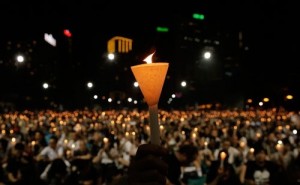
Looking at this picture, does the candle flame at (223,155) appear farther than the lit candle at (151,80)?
Yes

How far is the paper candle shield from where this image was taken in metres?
1.62

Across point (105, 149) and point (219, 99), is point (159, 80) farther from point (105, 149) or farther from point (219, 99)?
point (219, 99)

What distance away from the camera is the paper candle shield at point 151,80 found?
162 cm

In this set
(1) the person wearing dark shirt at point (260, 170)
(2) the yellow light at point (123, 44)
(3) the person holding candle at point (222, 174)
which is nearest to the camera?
(2) the yellow light at point (123, 44)

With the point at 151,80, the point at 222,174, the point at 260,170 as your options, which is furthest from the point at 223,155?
the point at 151,80

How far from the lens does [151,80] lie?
63.9 inches

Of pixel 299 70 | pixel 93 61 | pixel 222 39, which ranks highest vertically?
pixel 222 39

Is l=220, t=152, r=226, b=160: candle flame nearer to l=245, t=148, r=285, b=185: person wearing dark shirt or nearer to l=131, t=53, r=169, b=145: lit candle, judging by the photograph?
l=245, t=148, r=285, b=185: person wearing dark shirt

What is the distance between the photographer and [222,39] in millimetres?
120688

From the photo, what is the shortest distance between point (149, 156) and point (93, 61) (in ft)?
198

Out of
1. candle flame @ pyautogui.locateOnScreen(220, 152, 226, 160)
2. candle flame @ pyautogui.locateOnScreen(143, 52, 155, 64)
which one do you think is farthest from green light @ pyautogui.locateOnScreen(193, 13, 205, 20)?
candle flame @ pyautogui.locateOnScreen(143, 52, 155, 64)

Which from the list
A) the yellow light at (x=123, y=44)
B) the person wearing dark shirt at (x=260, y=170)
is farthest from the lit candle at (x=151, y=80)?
the person wearing dark shirt at (x=260, y=170)

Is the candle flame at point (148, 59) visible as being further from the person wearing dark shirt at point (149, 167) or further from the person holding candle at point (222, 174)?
the person holding candle at point (222, 174)

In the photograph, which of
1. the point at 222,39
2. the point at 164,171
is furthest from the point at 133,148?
the point at 222,39
